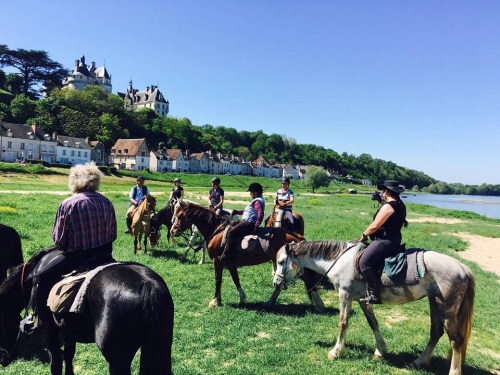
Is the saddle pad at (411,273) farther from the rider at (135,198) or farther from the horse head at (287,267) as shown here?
the rider at (135,198)

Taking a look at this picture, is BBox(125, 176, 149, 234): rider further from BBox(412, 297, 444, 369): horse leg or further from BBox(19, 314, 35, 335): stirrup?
BBox(412, 297, 444, 369): horse leg

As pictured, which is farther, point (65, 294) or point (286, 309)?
point (286, 309)

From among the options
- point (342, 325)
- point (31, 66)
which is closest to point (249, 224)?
point (342, 325)

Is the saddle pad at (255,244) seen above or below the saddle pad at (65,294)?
below

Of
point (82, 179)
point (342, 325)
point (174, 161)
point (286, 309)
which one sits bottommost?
point (286, 309)

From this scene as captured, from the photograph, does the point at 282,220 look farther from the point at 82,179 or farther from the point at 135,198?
the point at 82,179

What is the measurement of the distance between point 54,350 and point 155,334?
2.09m

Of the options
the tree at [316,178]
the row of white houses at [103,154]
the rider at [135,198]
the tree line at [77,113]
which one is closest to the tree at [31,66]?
the tree line at [77,113]

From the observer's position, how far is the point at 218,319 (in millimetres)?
7105

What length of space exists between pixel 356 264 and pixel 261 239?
2825 millimetres

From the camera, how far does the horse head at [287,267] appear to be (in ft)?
22.2

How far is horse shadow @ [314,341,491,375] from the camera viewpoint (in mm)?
5656

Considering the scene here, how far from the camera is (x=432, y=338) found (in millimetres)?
5805

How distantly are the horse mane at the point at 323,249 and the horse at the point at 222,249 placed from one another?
1.12 m
